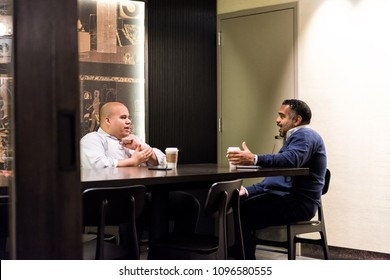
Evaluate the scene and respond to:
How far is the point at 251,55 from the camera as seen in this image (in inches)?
227

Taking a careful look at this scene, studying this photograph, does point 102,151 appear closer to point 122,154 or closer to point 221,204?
point 122,154

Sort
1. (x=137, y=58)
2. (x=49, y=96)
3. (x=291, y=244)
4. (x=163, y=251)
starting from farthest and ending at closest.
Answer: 1. (x=137, y=58)
2. (x=291, y=244)
3. (x=163, y=251)
4. (x=49, y=96)

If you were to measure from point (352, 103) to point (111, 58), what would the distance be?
6.68 feet

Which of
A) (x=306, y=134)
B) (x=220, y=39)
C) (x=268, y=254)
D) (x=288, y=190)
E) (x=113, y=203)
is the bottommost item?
(x=268, y=254)

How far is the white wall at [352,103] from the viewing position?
4910 mm

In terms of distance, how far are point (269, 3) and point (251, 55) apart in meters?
0.49

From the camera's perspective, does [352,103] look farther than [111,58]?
No

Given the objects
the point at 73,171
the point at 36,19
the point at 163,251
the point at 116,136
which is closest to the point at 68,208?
the point at 73,171

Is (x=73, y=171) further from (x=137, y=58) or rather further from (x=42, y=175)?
(x=137, y=58)

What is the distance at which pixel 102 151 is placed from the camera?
4.20 meters

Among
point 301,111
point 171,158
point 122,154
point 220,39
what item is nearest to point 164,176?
point 171,158

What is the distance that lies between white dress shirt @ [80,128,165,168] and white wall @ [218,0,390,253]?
64.4 inches

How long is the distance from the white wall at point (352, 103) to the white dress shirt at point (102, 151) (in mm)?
1636

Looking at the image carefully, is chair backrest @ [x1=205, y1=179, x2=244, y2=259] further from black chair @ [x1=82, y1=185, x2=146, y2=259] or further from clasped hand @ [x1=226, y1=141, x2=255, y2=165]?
clasped hand @ [x1=226, y1=141, x2=255, y2=165]
